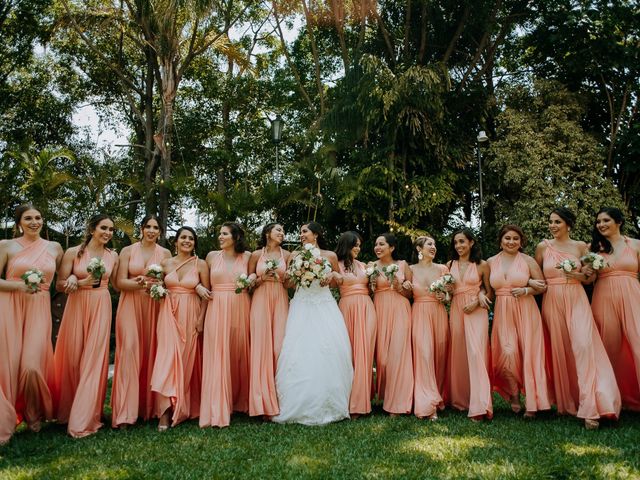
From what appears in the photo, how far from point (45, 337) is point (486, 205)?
55.6 feet

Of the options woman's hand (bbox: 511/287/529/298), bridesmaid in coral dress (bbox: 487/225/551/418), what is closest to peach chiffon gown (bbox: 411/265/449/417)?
bridesmaid in coral dress (bbox: 487/225/551/418)

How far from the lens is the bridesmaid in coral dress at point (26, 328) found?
6.25m

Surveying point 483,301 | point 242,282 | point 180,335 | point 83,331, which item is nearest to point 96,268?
point 83,331

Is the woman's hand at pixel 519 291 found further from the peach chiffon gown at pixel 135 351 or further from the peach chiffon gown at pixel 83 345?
the peach chiffon gown at pixel 83 345

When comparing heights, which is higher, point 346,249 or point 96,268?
point 346,249

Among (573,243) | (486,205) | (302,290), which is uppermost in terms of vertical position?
(486,205)

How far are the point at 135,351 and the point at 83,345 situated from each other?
0.62 metres

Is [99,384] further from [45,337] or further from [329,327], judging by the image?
[329,327]

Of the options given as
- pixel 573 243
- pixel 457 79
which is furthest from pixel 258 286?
pixel 457 79

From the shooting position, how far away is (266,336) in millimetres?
7113

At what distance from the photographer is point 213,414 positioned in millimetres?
6586

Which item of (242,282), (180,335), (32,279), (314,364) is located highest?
(32,279)

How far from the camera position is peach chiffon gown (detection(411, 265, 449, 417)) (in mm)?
6992

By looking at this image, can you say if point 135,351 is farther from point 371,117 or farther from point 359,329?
point 371,117
